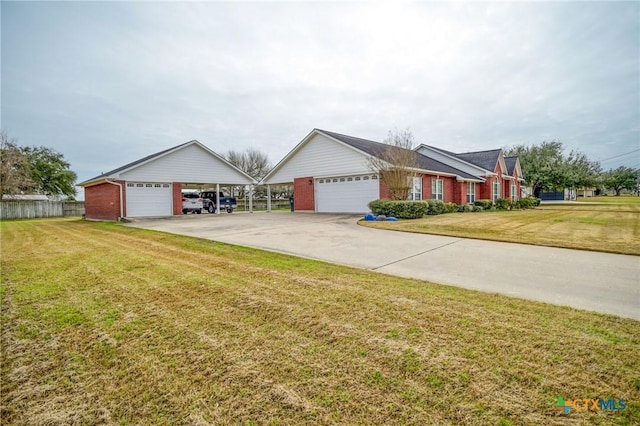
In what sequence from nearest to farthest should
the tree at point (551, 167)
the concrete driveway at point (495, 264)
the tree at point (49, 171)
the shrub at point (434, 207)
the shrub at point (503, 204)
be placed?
the concrete driveway at point (495, 264)
the shrub at point (434, 207)
the shrub at point (503, 204)
the tree at point (551, 167)
the tree at point (49, 171)

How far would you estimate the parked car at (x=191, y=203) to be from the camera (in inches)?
933

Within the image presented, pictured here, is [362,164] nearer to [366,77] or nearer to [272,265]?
[366,77]

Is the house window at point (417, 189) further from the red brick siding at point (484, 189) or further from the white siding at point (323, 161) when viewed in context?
the red brick siding at point (484, 189)

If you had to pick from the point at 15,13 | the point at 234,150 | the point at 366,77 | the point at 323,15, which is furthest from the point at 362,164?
the point at 234,150

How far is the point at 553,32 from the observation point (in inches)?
522

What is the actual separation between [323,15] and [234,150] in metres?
→ 36.4

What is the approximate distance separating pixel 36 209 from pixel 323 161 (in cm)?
2998

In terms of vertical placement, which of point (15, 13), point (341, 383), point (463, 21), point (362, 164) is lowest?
Answer: point (341, 383)

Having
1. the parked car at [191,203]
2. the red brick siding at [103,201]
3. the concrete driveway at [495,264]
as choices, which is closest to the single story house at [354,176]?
the parked car at [191,203]

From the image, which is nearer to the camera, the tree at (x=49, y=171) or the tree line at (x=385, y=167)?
the tree line at (x=385, y=167)

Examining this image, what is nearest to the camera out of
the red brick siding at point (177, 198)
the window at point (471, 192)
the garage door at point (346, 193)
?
the garage door at point (346, 193)

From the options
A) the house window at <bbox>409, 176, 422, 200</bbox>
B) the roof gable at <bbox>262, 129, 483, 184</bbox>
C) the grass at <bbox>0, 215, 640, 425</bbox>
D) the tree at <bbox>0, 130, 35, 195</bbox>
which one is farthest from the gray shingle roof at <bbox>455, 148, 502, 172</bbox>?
the tree at <bbox>0, 130, 35, 195</bbox>

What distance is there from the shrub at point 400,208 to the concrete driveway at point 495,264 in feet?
18.1

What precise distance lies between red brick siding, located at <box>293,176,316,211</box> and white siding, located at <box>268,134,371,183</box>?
0.48 metres
